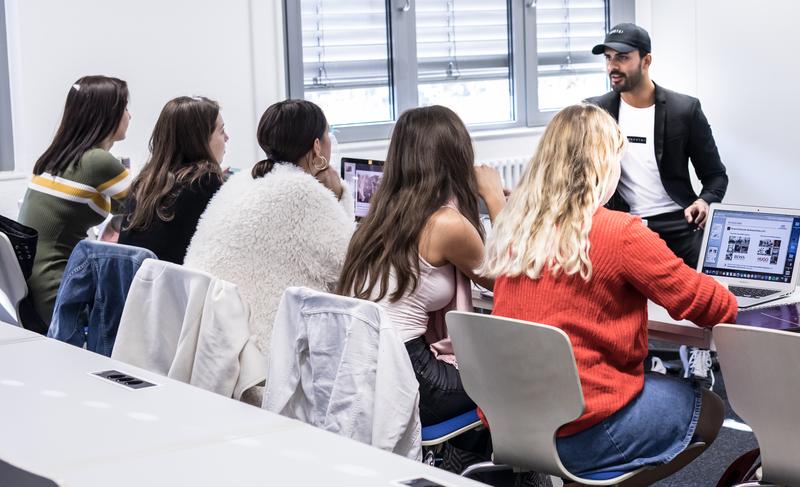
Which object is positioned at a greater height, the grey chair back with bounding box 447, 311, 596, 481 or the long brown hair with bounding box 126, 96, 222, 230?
the long brown hair with bounding box 126, 96, 222, 230

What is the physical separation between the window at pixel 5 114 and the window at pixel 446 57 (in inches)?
60.5

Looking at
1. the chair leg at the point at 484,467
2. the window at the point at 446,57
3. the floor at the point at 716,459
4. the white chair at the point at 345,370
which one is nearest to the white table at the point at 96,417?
the white chair at the point at 345,370

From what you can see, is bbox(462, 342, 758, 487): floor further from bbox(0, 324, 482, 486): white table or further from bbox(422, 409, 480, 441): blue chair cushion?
bbox(0, 324, 482, 486): white table

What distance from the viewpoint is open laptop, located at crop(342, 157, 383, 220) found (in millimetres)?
4004

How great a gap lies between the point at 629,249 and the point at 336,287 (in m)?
0.83

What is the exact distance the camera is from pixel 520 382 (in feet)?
7.22

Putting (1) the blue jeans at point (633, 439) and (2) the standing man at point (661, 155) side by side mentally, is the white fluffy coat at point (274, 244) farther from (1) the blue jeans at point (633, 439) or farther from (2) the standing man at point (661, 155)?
(2) the standing man at point (661, 155)

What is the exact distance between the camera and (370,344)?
7.48 ft

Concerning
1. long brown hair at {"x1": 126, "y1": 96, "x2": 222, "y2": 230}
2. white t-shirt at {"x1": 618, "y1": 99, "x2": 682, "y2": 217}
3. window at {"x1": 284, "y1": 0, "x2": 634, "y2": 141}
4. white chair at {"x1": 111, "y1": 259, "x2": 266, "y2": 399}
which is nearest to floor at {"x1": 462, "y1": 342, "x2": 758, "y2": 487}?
white t-shirt at {"x1": 618, "y1": 99, "x2": 682, "y2": 217}

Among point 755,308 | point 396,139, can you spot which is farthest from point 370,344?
Result: point 755,308

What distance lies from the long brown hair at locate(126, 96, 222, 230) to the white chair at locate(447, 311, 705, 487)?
51.7 inches

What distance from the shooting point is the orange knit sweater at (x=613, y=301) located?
2.23 m

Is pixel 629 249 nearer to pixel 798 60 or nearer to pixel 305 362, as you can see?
pixel 305 362

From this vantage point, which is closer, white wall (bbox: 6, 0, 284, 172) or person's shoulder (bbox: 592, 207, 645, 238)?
person's shoulder (bbox: 592, 207, 645, 238)
